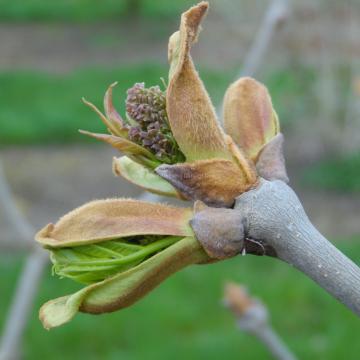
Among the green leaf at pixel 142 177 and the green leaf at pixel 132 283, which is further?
the green leaf at pixel 142 177

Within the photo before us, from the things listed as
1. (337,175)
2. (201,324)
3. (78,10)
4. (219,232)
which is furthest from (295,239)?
(78,10)

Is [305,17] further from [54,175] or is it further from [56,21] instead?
[56,21]

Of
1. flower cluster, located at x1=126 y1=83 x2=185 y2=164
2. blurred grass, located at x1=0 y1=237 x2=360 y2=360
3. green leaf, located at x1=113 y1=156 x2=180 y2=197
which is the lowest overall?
blurred grass, located at x1=0 y1=237 x2=360 y2=360

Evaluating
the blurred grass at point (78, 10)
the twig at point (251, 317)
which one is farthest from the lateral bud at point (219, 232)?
the blurred grass at point (78, 10)

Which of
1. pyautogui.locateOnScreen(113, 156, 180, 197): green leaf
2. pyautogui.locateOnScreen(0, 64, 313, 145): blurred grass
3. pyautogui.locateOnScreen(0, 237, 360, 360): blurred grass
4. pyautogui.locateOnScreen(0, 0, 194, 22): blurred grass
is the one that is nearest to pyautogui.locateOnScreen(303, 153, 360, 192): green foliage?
pyautogui.locateOnScreen(0, 64, 313, 145): blurred grass

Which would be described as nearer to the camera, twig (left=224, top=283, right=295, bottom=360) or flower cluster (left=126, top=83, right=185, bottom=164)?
flower cluster (left=126, top=83, right=185, bottom=164)

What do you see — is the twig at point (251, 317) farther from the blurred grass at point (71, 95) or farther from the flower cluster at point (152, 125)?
A: the blurred grass at point (71, 95)

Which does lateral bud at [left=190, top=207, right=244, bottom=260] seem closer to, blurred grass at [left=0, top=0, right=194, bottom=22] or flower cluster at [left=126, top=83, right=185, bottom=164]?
flower cluster at [left=126, top=83, right=185, bottom=164]
